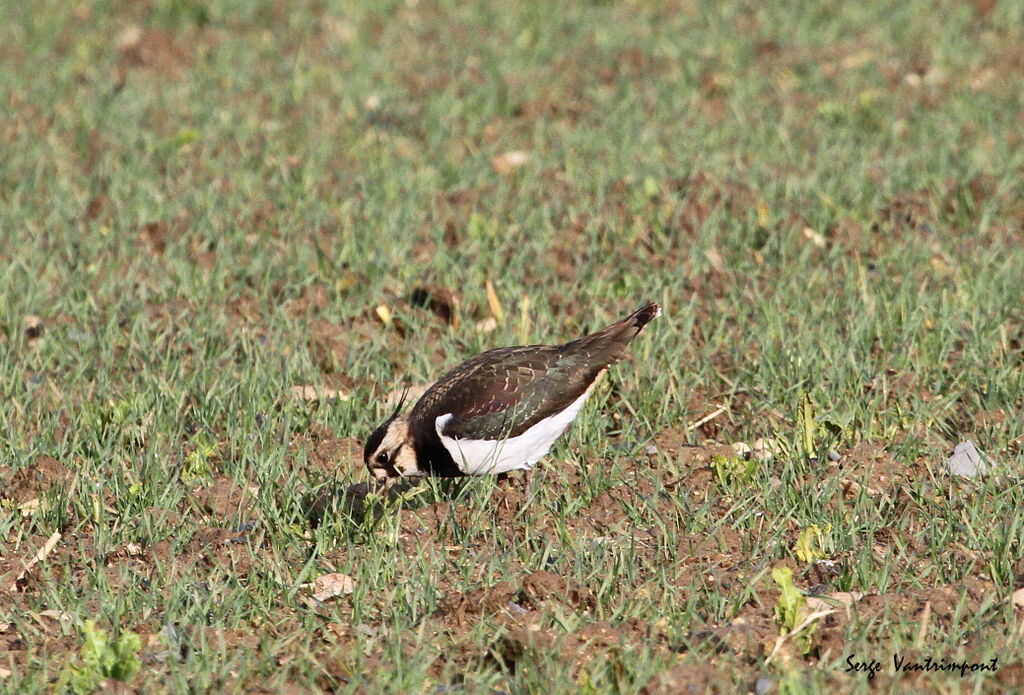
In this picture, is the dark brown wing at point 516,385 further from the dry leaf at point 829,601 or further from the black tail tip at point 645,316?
the dry leaf at point 829,601

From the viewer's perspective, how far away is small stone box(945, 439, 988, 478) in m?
5.59

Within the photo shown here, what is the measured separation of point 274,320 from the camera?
7277 mm

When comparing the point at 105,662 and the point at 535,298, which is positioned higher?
the point at 105,662

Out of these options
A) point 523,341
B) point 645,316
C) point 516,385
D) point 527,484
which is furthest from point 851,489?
point 523,341

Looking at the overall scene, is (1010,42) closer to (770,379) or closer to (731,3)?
(731,3)

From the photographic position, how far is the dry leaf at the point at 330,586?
16.0ft

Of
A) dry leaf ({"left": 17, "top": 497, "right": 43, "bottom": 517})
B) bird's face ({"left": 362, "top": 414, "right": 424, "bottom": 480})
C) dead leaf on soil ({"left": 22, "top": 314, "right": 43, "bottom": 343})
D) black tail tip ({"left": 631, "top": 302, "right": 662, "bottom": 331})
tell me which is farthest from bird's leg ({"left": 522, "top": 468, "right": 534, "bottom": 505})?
dead leaf on soil ({"left": 22, "top": 314, "right": 43, "bottom": 343})

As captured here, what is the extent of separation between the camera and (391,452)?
556 centimetres

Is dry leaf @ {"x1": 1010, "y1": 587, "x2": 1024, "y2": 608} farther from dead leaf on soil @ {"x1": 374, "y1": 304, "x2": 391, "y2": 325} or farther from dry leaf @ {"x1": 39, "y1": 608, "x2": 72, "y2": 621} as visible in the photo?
dead leaf on soil @ {"x1": 374, "y1": 304, "x2": 391, "y2": 325}

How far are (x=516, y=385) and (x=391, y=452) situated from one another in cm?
58

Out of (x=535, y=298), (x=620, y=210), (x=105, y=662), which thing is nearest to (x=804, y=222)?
(x=620, y=210)

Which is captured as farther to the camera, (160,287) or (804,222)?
(804,222)

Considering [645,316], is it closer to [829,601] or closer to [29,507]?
[829,601]

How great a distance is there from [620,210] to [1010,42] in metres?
4.83
